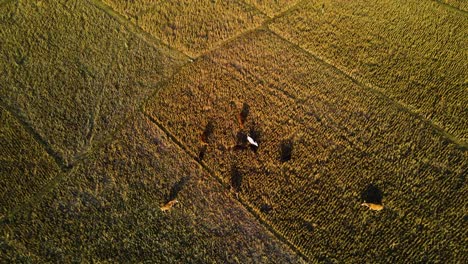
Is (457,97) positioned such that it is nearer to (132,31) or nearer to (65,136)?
(132,31)

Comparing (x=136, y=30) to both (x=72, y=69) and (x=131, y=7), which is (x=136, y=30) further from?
(x=72, y=69)

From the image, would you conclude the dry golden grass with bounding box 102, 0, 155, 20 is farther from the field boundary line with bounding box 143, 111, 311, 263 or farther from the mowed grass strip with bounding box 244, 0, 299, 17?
the field boundary line with bounding box 143, 111, 311, 263

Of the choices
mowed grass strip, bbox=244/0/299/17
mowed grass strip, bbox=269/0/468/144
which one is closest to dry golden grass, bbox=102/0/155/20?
mowed grass strip, bbox=244/0/299/17

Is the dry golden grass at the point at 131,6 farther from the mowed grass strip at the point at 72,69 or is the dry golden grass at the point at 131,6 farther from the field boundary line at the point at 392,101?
the field boundary line at the point at 392,101

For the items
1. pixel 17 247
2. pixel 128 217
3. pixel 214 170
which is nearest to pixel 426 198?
pixel 214 170

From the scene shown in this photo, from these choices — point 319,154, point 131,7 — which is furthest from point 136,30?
point 319,154

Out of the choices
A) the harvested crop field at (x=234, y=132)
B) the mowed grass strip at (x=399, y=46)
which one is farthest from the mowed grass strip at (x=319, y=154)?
the mowed grass strip at (x=399, y=46)

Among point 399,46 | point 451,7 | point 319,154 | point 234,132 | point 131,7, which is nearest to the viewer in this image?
point 319,154
